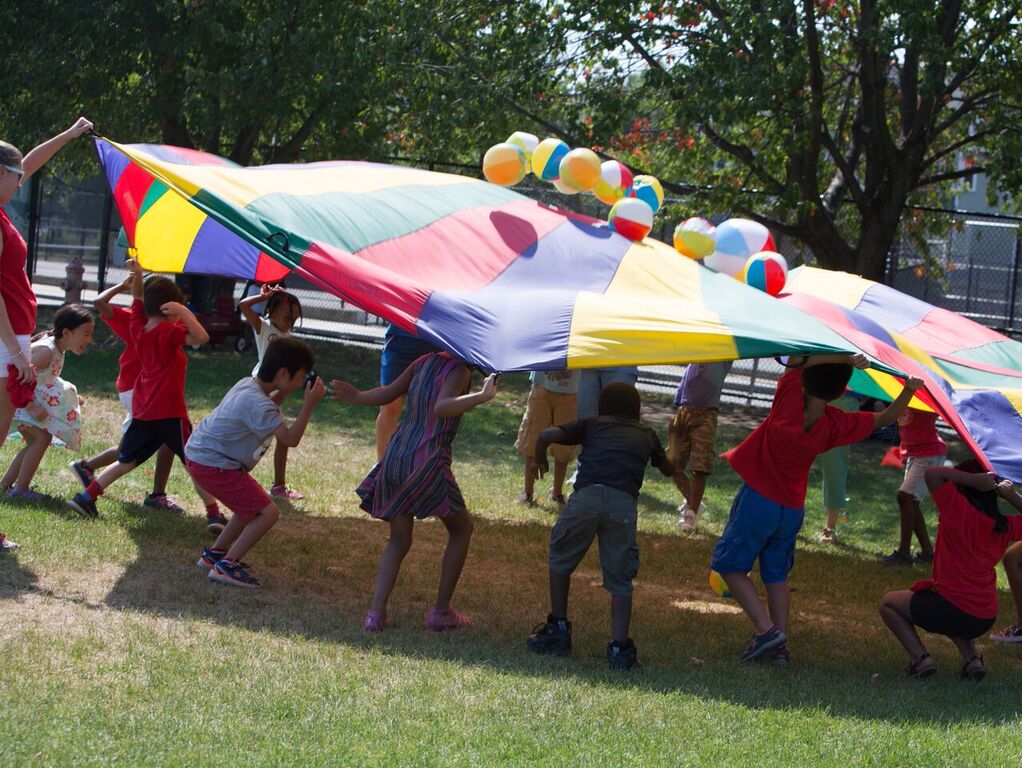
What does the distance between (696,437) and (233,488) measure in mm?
3469

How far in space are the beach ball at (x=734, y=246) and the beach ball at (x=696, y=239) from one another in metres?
0.04

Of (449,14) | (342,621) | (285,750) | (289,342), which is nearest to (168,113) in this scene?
(449,14)

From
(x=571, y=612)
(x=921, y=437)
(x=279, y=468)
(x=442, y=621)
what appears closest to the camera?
(x=442, y=621)

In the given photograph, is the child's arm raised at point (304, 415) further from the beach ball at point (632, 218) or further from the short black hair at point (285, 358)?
the beach ball at point (632, 218)

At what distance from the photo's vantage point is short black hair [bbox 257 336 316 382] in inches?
231

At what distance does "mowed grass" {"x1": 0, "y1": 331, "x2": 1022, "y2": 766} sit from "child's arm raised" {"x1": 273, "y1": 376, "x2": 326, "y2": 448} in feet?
2.47

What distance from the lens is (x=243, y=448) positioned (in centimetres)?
598

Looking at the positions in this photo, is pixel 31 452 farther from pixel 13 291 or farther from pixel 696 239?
pixel 696 239

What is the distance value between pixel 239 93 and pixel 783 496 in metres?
10.1

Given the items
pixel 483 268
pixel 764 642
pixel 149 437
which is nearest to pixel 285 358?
pixel 483 268

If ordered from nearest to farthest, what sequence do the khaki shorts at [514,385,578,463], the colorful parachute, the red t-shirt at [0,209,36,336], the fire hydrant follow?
the colorful parachute → the red t-shirt at [0,209,36,336] → the khaki shorts at [514,385,578,463] → the fire hydrant

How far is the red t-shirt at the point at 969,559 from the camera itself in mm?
5395

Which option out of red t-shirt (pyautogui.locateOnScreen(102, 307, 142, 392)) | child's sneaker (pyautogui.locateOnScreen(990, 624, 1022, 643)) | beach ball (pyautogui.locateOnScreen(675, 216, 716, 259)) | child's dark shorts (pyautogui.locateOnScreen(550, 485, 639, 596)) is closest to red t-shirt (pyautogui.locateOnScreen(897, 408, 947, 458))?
child's sneaker (pyautogui.locateOnScreen(990, 624, 1022, 643))

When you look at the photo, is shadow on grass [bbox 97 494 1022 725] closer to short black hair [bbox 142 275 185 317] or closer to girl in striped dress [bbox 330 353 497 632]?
girl in striped dress [bbox 330 353 497 632]
